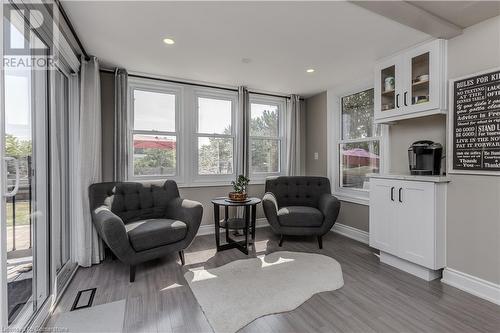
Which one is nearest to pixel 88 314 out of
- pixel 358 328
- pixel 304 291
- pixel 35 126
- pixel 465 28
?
pixel 35 126

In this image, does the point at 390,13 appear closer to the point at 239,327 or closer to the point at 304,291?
the point at 304,291

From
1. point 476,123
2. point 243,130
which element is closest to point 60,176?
point 243,130

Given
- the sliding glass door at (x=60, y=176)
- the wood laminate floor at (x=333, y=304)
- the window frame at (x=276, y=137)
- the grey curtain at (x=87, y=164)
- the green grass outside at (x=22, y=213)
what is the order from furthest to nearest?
the window frame at (x=276, y=137) → the grey curtain at (x=87, y=164) → the sliding glass door at (x=60, y=176) → the wood laminate floor at (x=333, y=304) → the green grass outside at (x=22, y=213)

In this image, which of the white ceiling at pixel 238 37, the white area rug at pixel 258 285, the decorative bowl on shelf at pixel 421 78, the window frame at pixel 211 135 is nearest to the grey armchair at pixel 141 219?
the white area rug at pixel 258 285

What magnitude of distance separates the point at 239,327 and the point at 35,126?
2.13 metres

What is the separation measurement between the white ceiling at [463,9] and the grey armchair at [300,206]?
218cm

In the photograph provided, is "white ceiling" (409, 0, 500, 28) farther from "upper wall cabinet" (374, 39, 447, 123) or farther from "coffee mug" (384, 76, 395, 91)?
"coffee mug" (384, 76, 395, 91)

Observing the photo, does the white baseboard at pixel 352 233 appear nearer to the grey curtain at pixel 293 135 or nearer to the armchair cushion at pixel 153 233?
the grey curtain at pixel 293 135

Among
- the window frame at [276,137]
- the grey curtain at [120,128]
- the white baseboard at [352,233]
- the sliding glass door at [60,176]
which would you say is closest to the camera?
the sliding glass door at [60,176]

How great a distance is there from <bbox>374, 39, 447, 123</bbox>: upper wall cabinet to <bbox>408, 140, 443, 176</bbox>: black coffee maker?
1.06 ft

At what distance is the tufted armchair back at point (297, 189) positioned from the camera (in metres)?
3.82

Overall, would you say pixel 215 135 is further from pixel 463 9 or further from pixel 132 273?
pixel 463 9

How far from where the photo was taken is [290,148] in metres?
4.44

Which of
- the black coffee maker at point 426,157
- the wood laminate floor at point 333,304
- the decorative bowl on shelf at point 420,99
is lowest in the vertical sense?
the wood laminate floor at point 333,304
